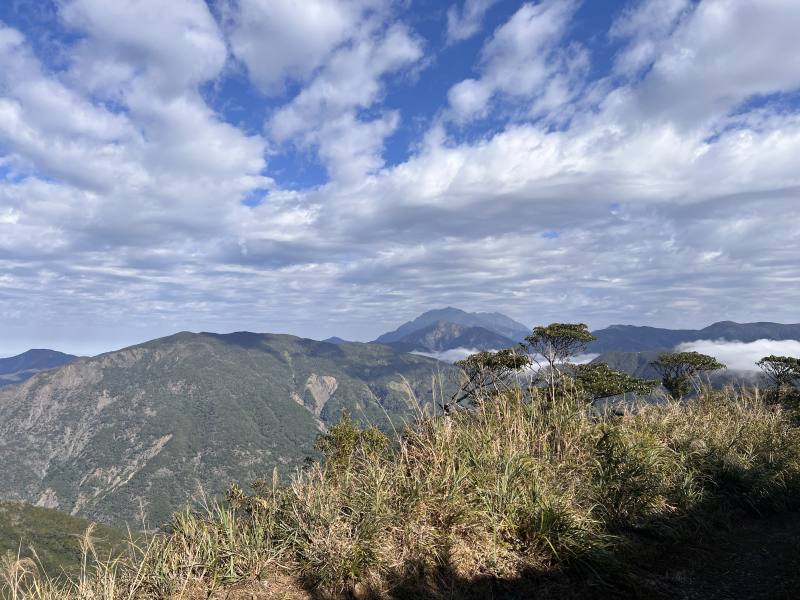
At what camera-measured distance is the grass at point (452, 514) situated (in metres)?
4.33

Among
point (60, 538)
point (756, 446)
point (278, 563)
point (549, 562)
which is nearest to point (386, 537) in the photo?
point (278, 563)

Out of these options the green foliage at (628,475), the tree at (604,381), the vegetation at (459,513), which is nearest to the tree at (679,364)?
the tree at (604,381)

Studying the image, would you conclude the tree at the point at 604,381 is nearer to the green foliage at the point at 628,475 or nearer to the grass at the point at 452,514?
the grass at the point at 452,514

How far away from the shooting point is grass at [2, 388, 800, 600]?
433 cm

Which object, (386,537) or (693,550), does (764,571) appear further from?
(386,537)

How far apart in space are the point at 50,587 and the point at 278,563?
1.94m

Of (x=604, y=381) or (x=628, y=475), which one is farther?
(x=604, y=381)

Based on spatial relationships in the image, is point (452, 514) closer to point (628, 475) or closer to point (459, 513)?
point (459, 513)

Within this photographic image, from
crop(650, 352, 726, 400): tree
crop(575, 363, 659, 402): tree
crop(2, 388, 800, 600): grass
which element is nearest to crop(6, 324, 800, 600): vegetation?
crop(2, 388, 800, 600): grass

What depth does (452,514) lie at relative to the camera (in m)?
4.85

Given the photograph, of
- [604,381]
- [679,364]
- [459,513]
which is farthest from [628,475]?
[679,364]

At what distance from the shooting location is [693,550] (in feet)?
17.3

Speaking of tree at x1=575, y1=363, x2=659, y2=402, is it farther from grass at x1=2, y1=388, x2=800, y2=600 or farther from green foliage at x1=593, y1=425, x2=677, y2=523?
green foliage at x1=593, y1=425, x2=677, y2=523

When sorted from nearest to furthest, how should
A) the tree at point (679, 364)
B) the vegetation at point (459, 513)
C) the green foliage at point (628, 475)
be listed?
the vegetation at point (459, 513) < the green foliage at point (628, 475) < the tree at point (679, 364)
